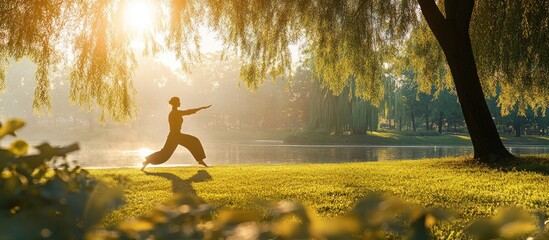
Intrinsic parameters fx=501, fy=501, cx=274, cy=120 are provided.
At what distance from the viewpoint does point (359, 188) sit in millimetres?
7551

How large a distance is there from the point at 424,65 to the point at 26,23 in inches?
393

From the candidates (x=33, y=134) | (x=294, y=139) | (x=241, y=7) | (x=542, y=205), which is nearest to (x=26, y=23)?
(x=241, y=7)

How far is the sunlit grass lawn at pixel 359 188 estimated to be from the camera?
579 centimetres

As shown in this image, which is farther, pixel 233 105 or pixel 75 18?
pixel 233 105

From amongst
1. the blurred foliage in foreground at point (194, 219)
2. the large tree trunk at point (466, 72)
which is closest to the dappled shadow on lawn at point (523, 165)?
the large tree trunk at point (466, 72)

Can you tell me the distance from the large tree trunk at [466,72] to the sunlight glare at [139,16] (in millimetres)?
6100

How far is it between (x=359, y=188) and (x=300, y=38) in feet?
17.2

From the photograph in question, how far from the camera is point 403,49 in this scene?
14.1 metres

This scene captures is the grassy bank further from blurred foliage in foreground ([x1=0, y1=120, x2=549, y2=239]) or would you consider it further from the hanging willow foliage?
Result: blurred foliage in foreground ([x1=0, y1=120, x2=549, y2=239])

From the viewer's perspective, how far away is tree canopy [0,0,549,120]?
364 inches

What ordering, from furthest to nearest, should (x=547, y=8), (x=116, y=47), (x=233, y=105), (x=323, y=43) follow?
(x=233, y=105) < (x=323, y=43) < (x=547, y=8) < (x=116, y=47)

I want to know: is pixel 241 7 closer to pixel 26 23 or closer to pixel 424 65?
pixel 26 23

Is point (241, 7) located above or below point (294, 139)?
above

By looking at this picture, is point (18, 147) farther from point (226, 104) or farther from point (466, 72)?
point (226, 104)
